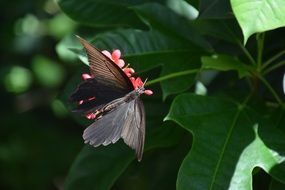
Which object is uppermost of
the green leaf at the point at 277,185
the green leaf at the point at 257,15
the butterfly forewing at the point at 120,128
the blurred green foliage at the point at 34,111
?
the green leaf at the point at 257,15

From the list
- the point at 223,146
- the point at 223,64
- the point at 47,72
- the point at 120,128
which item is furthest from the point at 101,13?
the point at 47,72

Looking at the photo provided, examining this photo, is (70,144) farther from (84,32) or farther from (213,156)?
(213,156)

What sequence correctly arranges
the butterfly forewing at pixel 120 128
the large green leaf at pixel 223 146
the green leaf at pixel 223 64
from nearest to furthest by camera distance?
the butterfly forewing at pixel 120 128 < the large green leaf at pixel 223 146 < the green leaf at pixel 223 64

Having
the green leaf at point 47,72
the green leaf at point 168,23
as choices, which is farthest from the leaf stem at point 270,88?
the green leaf at point 47,72

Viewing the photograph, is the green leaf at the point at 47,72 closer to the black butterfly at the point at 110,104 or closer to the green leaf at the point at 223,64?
the green leaf at the point at 223,64

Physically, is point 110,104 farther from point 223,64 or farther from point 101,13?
point 101,13

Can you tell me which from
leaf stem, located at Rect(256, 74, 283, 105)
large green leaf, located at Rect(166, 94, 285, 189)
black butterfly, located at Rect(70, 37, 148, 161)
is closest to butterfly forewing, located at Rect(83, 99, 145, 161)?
black butterfly, located at Rect(70, 37, 148, 161)
